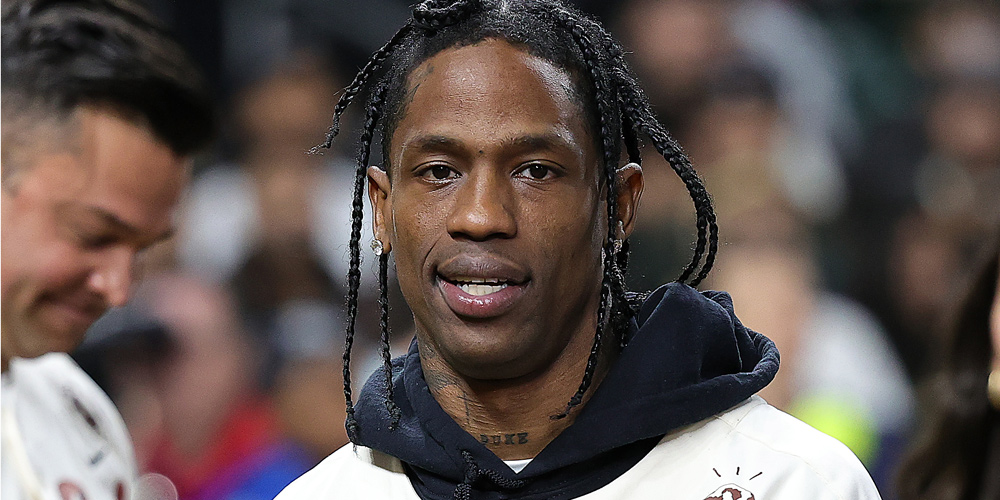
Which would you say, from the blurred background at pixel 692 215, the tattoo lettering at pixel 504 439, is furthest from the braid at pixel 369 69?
the blurred background at pixel 692 215

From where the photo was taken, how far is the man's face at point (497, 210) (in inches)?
96.9

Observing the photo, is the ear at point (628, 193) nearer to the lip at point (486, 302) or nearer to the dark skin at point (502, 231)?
the dark skin at point (502, 231)

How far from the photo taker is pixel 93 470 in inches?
123

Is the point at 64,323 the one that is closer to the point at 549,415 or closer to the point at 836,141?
the point at 549,415

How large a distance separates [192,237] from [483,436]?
8.97ft

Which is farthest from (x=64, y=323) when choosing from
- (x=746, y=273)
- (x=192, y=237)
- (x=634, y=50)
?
(x=634, y=50)

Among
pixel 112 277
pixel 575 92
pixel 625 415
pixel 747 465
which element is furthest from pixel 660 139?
pixel 112 277

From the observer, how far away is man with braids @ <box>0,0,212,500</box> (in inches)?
87.3

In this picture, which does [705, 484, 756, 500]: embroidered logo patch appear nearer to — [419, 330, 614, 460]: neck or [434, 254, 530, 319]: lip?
[419, 330, 614, 460]: neck

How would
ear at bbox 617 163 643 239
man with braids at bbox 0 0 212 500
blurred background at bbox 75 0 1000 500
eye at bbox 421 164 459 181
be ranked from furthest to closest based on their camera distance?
blurred background at bbox 75 0 1000 500, ear at bbox 617 163 643 239, eye at bbox 421 164 459 181, man with braids at bbox 0 0 212 500

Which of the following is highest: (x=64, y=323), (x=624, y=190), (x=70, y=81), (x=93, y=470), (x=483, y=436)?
(x=70, y=81)

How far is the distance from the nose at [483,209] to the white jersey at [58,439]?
1.09 meters

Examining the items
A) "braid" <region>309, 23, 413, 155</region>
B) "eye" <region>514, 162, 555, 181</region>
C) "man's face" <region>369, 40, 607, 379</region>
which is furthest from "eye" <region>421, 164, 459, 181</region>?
"braid" <region>309, 23, 413, 155</region>

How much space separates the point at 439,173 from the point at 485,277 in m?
0.26
